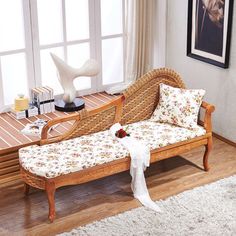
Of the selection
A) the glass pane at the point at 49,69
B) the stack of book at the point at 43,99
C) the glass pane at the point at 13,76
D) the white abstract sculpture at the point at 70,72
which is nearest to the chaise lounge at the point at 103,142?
the white abstract sculpture at the point at 70,72

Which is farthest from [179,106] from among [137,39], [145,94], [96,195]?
[137,39]

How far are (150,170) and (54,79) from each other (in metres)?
1.45

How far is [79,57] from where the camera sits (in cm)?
581

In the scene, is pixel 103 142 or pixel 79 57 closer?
pixel 103 142

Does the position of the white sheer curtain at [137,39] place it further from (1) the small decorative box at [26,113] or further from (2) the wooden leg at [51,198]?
(2) the wooden leg at [51,198]

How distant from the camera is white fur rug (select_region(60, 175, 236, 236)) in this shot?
4.11 metres

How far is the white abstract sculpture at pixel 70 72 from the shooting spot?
211 inches

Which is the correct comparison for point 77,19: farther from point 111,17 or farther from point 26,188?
point 26,188

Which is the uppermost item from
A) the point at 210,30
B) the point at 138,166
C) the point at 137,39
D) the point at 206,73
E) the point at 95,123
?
the point at 210,30

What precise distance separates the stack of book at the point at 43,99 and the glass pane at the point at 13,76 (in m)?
0.17

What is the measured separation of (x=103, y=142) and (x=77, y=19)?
160 centimetres

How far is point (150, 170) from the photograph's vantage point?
507 centimetres

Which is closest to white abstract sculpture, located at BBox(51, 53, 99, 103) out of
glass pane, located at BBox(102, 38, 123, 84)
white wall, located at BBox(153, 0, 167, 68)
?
glass pane, located at BBox(102, 38, 123, 84)

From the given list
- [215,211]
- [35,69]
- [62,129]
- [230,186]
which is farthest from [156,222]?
[35,69]
